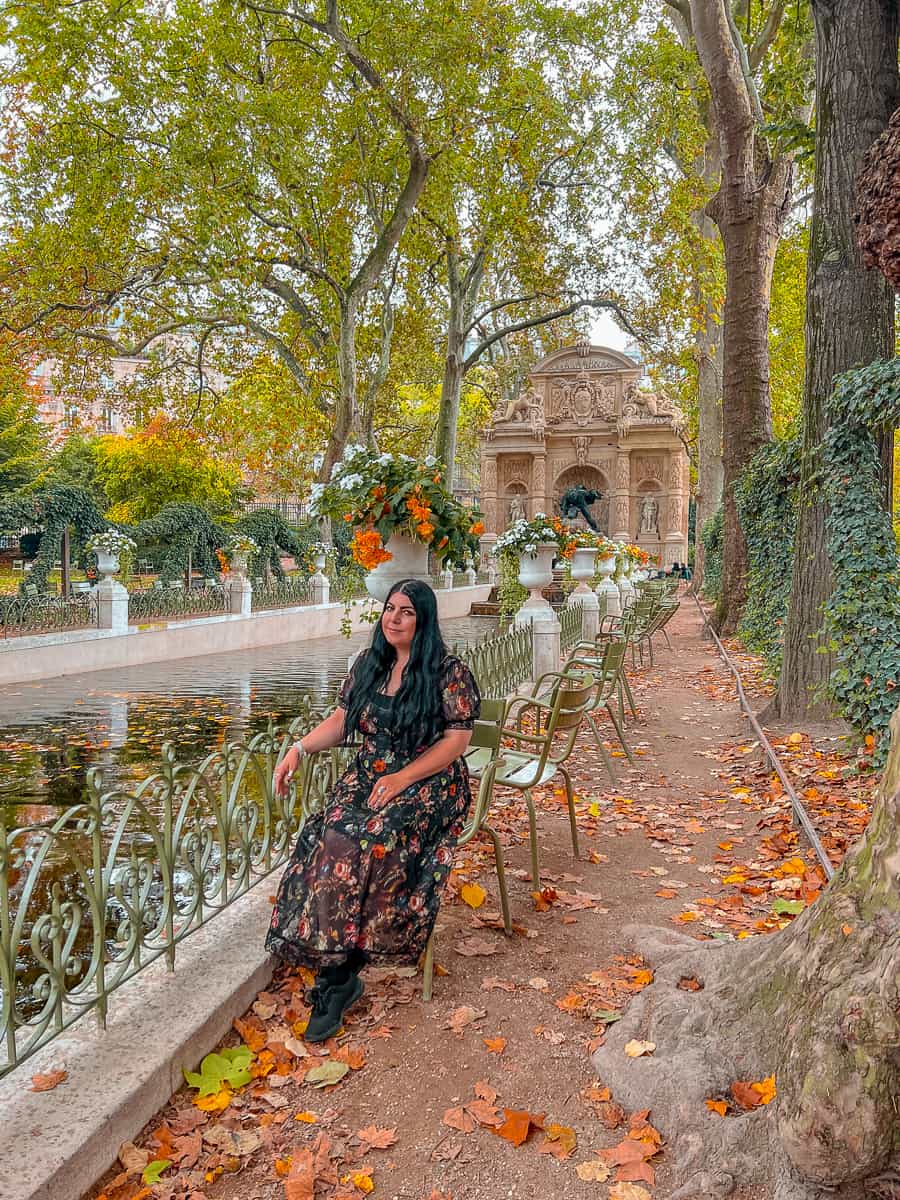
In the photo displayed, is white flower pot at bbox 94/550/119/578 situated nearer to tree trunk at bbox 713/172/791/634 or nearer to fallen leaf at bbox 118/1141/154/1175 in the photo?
tree trunk at bbox 713/172/791/634

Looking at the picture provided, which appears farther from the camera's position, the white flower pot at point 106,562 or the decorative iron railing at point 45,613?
the white flower pot at point 106,562

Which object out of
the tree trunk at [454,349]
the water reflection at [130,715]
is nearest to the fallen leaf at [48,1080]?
the water reflection at [130,715]

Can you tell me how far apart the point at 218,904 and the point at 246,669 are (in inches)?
411

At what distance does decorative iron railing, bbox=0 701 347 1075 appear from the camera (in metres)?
2.31

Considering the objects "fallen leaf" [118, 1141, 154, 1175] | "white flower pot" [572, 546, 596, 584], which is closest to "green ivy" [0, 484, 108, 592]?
"white flower pot" [572, 546, 596, 584]

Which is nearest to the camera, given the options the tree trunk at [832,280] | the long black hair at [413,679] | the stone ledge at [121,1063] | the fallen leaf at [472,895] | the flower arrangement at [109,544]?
the stone ledge at [121,1063]

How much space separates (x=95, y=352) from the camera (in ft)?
52.1

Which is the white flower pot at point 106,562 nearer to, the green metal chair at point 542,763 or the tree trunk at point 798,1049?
the green metal chair at point 542,763

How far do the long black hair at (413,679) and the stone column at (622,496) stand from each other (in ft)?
133

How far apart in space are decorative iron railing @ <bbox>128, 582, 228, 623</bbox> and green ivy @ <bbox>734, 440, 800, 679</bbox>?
1024cm

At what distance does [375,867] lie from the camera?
289cm

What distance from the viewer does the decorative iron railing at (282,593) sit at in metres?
18.6

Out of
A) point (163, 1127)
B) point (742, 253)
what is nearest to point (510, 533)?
point (742, 253)

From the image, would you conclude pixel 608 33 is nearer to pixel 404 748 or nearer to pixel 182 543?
pixel 182 543
